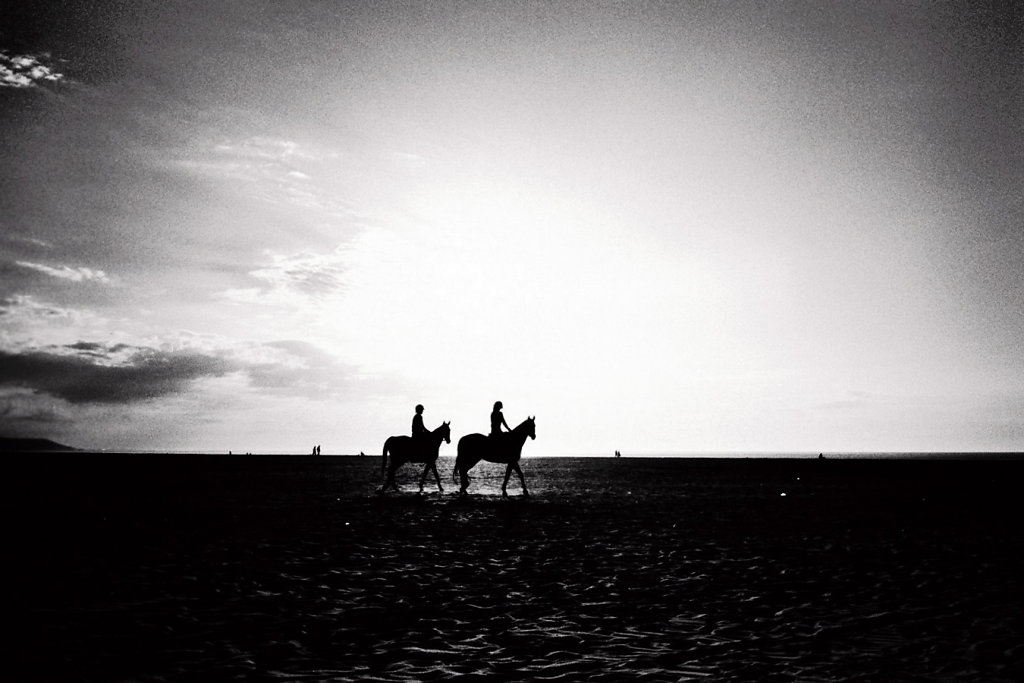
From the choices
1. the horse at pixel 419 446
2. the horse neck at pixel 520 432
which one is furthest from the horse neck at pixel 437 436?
the horse neck at pixel 520 432

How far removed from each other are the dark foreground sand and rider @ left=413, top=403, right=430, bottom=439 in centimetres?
686

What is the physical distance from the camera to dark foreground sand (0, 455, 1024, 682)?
296 inches

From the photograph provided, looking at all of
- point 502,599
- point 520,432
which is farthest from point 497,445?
point 502,599

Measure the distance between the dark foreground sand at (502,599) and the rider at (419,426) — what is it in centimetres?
686

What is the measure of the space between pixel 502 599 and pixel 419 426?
1937cm

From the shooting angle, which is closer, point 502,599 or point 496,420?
point 502,599

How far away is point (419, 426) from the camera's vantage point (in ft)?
98.0

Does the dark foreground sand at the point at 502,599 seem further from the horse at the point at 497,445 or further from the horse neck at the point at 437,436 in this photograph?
the horse neck at the point at 437,436

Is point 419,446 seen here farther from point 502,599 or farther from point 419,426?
point 502,599

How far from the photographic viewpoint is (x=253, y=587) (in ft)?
38.2

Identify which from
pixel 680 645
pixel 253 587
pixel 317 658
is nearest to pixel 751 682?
pixel 680 645

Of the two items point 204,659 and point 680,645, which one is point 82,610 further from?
point 680,645

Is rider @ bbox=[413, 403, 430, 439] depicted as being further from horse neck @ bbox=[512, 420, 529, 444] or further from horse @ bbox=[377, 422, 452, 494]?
horse neck @ bbox=[512, 420, 529, 444]

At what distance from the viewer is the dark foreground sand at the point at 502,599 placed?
752cm
